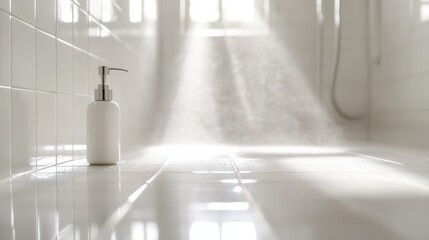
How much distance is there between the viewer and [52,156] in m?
0.90

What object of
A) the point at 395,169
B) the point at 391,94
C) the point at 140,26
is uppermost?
the point at 140,26

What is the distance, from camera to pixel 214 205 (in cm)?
50

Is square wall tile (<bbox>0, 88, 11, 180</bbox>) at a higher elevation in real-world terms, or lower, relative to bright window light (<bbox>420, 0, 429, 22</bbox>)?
lower

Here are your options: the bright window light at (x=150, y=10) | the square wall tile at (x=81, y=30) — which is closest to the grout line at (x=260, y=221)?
the square wall tile at (x=81, y=30)

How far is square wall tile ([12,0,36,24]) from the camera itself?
2.44 ft

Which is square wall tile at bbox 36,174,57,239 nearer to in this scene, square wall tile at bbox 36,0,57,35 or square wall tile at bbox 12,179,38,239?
square wall tile at bbox 12,179,38,239

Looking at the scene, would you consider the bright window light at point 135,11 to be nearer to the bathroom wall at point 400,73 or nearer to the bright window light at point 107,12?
the bright window light at point 107,12

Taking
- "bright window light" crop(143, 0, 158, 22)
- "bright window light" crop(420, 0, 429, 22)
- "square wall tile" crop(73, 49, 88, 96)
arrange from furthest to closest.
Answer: "bright window light" crop(143, 0, 158, 22), "bright window light" crop(420, 0, 429, 22), "square wall tile" crop(73, 49, 88, 96)

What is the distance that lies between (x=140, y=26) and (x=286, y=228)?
144cm

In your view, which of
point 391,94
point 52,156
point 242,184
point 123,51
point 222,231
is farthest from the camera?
point 391,94

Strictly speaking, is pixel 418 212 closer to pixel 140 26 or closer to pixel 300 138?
pixel 140 26

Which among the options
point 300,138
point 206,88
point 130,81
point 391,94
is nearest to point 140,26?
point 130,81

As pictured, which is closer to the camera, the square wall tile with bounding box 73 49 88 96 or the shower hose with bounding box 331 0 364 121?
the square wall tile with bounding box 73 49 88 96

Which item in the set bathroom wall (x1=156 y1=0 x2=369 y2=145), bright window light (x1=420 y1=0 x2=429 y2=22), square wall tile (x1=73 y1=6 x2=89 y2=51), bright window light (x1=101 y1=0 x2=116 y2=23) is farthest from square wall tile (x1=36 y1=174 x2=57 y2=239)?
bathroom wall (x1=156 y1=0 x2=369 y2=145)
